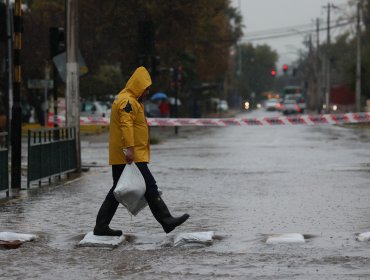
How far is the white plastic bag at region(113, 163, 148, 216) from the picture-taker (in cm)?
1165

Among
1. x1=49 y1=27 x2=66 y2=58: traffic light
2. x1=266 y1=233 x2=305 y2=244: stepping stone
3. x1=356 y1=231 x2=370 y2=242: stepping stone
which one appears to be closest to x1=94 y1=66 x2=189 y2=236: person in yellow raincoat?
x1=266 y1=233 x2=305 y2=244: stepping stone

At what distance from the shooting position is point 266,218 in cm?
1374

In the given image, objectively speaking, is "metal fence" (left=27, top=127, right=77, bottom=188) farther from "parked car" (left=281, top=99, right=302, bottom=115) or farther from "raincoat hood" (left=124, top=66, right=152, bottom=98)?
"parked car" (left=281, top=99, right=302, bottom=115)

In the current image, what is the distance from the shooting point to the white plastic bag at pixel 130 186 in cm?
1165

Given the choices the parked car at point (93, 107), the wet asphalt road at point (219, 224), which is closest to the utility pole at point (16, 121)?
the wet asphalt road at point (219, 224)

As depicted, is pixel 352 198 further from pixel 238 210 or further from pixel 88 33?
pixel 88 33

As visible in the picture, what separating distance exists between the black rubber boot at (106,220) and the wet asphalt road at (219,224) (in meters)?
0.25

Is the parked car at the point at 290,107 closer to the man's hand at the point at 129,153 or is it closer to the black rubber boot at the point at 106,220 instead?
the black rubber boot at the point at 106,220

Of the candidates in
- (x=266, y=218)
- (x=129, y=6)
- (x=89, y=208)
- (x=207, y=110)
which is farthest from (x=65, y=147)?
(x=207, y=110)

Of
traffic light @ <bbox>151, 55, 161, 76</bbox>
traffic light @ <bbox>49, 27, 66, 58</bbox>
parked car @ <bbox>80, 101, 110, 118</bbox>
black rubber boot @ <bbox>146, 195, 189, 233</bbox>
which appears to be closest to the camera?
black rubber boot @ <bbox>146, 195, 189, 233</bbox>

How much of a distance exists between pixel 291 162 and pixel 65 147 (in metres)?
6.83

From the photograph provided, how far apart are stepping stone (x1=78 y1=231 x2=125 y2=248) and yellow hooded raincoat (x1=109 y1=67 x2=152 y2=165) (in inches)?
30.9

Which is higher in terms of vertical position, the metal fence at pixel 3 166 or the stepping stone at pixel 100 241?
the metal fence at pixel 3 166

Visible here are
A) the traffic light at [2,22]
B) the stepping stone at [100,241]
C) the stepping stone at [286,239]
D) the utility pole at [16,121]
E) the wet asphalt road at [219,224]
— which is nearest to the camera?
the wet asphalt road at [219,224]
